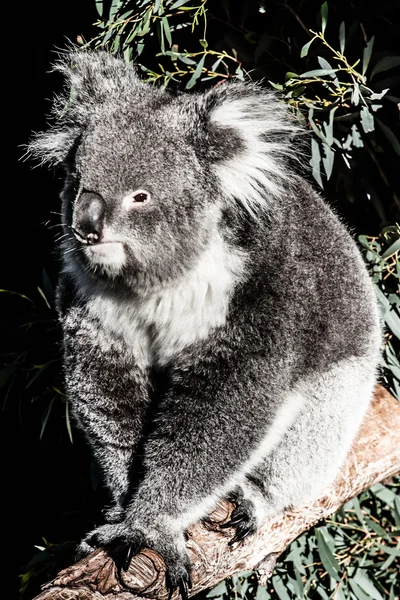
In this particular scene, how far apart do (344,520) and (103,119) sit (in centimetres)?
227

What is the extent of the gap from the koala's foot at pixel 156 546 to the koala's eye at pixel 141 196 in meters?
0.97

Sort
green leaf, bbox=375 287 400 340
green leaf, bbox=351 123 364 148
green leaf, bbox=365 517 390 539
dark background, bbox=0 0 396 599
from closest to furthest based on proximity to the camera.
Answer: green leaf, bbox=351 123 364 148, green leaf, bbox=375 287 400 340, green leaf, bbox=365 517 390 539, dark background, bbox=0 0 396 599

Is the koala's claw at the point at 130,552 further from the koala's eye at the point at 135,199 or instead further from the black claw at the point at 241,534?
the koala's eye at the point at 135,199

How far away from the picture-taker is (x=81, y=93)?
2.51 meters

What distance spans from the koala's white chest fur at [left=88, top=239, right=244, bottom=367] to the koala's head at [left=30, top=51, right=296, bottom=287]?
56mm

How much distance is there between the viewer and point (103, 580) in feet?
6.83

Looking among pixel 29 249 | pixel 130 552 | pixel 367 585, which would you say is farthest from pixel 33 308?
pixel 367 585

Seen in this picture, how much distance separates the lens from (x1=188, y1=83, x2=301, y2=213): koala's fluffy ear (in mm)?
2250

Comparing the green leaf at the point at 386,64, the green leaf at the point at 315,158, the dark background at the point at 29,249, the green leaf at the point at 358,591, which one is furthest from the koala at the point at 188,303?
the dark background at the point at 29,249

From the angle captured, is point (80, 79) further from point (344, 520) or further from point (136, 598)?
point (344, 520)

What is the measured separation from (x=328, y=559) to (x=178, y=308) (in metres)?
1.49

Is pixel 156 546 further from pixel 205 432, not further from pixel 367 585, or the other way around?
pixel 367 585

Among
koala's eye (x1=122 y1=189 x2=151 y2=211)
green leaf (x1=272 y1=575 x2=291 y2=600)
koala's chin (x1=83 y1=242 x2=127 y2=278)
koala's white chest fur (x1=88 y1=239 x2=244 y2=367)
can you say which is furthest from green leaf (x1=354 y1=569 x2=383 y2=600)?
koala's eye (x1=122 y1=189 x2=151 y2=211)

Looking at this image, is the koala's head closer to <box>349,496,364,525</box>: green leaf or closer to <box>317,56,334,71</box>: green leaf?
<box>317,56,334,71</box>: green leaf
